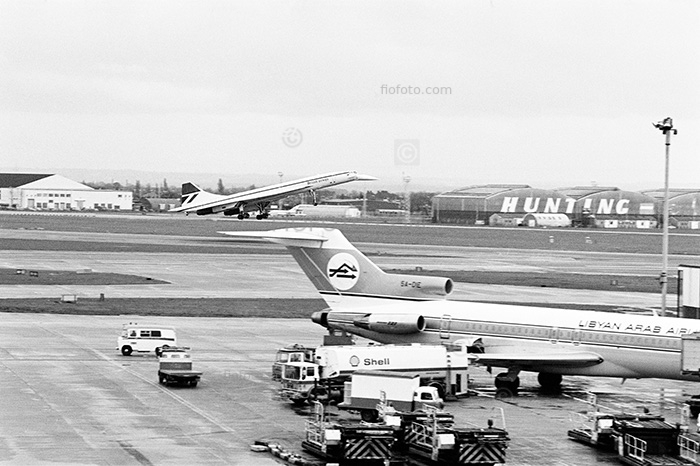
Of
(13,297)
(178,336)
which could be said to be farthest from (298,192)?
(178,336)

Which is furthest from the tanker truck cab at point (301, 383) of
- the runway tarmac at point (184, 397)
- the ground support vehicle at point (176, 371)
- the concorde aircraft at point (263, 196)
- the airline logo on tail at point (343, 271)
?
the concorde aircraft at point (263, 196)

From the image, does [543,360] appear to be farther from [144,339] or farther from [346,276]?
[144,339]

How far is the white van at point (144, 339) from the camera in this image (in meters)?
54.9

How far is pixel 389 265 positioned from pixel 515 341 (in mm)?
65060

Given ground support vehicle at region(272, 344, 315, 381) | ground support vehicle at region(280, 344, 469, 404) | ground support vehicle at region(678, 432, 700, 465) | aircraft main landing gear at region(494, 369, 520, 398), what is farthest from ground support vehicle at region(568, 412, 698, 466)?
ground support vehicle at region(272, 344, 315, 381)

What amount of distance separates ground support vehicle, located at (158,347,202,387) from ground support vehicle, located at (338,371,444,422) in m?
9.31

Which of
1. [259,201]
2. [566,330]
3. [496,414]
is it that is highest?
[259,201]

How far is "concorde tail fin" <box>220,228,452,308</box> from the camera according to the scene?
52.0 m

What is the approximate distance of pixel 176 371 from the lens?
151 ft

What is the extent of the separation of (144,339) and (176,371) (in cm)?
998

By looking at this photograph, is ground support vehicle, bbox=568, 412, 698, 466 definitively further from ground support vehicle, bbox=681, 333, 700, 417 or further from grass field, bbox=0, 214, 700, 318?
grass field, bbox=0, 214, 700, 318

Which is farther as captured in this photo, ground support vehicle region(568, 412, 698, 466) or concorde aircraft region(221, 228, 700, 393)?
concorde aircraft region(221, 228, 700, 393)

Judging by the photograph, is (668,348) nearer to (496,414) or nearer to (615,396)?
(615,396)

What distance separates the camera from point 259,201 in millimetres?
141000
